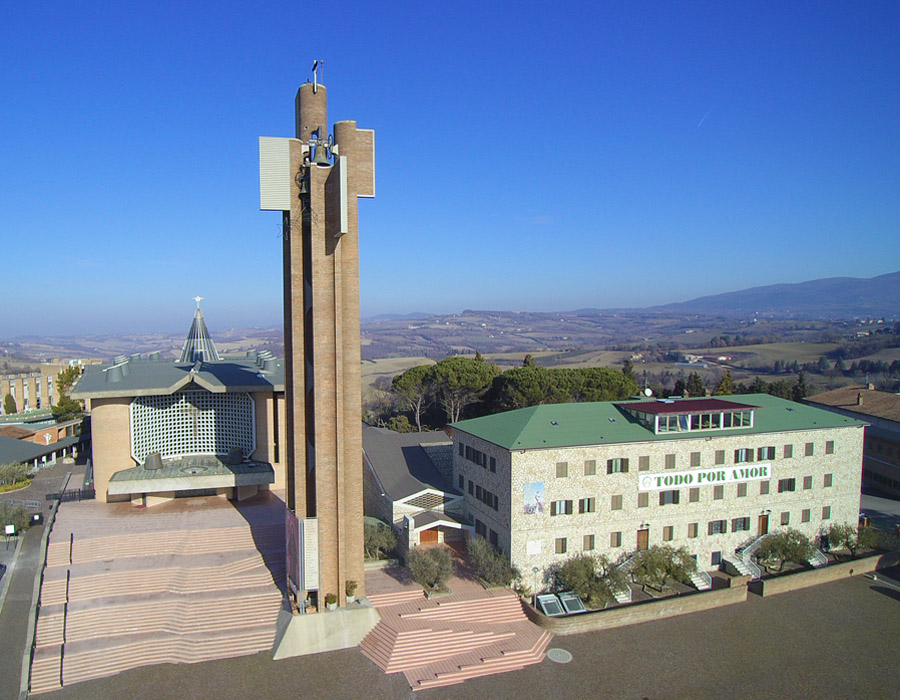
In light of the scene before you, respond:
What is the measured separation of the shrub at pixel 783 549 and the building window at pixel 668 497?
19.1 ft

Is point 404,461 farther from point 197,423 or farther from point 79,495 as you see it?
point 79,495

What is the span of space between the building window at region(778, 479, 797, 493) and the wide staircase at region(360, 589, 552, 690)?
683 inches

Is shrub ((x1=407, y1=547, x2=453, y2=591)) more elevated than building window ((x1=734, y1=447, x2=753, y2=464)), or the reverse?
building window ((x1=734, y1=447, x2=753, y2=464))

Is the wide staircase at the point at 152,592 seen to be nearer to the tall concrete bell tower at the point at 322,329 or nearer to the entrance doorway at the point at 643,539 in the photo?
the tall concrete bell tower at the point at 322,329

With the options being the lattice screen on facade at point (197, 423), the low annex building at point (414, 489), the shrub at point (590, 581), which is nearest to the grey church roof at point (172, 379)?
the lattice screen on facade at point (197, 423)

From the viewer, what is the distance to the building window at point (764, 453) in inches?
1351

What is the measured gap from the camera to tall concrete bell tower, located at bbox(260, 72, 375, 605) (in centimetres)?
2609

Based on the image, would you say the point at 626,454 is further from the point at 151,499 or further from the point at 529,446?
the point at 151,499

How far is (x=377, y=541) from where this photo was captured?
105 feet

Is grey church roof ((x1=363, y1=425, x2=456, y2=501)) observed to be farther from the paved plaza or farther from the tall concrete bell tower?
the paved plaza

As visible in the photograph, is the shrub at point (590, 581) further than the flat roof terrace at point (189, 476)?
No

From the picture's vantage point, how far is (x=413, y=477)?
1460 inches

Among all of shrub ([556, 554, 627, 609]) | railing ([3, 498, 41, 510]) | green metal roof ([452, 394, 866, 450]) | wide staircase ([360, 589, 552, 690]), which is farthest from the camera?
railing ([3, 498, 41, 510])

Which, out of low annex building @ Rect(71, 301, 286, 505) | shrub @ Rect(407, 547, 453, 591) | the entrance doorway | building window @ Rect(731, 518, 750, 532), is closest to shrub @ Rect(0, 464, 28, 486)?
low annex building @ Rect(71, 301, 286, 505)
